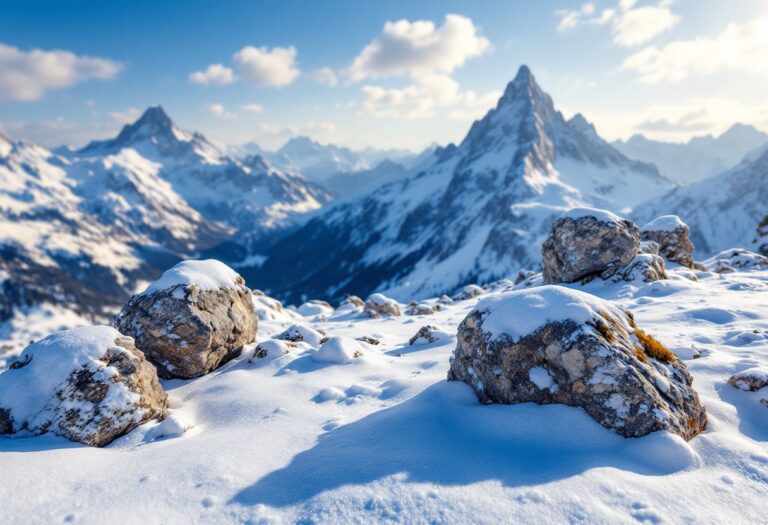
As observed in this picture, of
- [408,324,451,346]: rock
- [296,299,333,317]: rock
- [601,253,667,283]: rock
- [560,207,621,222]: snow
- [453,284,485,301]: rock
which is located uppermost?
[560,207,621,222]: snow

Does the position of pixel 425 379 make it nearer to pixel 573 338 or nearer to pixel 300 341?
pixel 573 338

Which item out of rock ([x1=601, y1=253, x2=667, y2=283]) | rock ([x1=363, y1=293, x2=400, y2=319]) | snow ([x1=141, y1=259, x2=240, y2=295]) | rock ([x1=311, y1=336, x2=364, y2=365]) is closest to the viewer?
rock ([x1=311, y1=336, x2=364, y2=365])

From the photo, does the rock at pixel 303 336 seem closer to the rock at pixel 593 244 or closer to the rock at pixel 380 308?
the rock at pixel 380 308

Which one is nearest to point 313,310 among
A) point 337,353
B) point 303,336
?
point 303,336

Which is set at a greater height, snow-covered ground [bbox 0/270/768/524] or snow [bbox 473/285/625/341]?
snow [bbox 473/285/625/341]

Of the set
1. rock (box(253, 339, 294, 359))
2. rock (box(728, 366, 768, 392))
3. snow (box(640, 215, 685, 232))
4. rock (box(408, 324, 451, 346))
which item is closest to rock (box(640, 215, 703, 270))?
snow (box(640, 215, 685, 232))

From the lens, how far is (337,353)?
15.5m

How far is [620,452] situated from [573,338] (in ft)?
8.17

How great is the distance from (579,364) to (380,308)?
89.0 feet

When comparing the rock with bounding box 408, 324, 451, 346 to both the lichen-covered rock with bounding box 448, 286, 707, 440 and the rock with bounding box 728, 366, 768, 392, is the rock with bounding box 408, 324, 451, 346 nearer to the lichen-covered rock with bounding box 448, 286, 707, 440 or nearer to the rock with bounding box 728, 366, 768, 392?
the lichen-covered rock with bounding box 448, 286, 707, 440

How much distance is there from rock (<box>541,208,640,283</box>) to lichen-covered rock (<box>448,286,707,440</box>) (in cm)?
1462

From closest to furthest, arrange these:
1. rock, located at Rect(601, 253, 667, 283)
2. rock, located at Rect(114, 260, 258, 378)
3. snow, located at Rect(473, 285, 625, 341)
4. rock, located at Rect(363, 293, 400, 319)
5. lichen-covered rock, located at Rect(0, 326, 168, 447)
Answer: snow, located at Rect(473, 285, 625, 341), lichen-covered rock, located at Rect(0, 326, 168, 447), rock, located at Rect(114, 260, 258, 378), rock, located at Rect(601, 253, 667, 283), rock, located at Rect(363, 293, 400, 319)

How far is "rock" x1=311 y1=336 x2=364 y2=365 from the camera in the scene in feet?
50.5

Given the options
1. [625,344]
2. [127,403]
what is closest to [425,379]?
[625,344]
